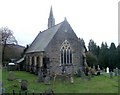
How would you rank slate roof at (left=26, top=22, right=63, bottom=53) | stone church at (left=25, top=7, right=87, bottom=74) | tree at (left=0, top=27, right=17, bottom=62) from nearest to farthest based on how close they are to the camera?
1. stone church at (left=25, top=7, right=87, bottom=74)
2. slate roof at (left=26, top=22, right=63, bottom=53)
3. tree at (left=0, top=27, right=17, bottom=62)

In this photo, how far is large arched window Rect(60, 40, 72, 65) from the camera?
24.1 meters

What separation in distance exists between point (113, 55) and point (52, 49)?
21.7 metres

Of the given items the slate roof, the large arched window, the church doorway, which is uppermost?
the slate roof

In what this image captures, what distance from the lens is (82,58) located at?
25.6m

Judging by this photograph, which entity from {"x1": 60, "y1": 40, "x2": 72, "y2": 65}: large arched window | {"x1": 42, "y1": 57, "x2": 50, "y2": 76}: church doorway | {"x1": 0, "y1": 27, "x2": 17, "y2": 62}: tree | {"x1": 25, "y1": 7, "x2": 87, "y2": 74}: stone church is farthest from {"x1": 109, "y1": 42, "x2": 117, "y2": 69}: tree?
{"x1": 0, "y1": 27, "x2": 17, "y2": 62}: tree

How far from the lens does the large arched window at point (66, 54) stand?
2411 cm

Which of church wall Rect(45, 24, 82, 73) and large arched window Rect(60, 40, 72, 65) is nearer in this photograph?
church wall Rect(45, 24, 82, 73)

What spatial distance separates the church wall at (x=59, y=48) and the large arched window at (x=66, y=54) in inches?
21.6

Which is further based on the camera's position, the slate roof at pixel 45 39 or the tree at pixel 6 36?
the tree at pixel 6 36

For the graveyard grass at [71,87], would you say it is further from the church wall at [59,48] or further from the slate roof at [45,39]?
the slate roof at [45,39]

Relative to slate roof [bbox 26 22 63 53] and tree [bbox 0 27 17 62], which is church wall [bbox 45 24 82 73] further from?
tree [bbox 0 27 17 62]

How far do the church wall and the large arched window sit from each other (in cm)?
55

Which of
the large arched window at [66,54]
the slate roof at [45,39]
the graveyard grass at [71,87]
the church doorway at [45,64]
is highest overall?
the slate roof at [45,39]

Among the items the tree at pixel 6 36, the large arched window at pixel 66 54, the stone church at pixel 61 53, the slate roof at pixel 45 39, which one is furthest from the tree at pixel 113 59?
the tree at pixel 6 36
